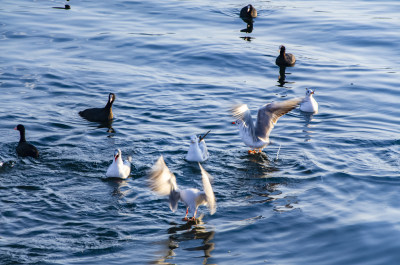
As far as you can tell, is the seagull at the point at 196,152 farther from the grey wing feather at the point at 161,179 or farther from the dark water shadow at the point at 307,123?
the dark water shadow at the point at 307,123

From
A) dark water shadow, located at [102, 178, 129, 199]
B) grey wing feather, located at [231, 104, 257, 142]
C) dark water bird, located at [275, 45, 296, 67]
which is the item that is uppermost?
dark water bird, located at [275, 45, 296, 67]

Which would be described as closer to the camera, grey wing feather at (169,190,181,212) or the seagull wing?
the seagull wing

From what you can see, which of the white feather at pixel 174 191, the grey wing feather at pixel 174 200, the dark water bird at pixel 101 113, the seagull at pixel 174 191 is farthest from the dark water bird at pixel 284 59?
the grey wing feather at pixel 174 200

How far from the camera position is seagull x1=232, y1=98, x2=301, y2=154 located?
1388cm

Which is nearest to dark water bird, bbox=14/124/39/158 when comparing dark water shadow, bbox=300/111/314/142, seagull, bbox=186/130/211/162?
seagull, bbox=186/130/211/162

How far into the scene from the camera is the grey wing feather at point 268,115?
45.9 feet

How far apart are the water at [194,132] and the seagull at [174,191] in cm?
27

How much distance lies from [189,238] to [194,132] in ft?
16.9

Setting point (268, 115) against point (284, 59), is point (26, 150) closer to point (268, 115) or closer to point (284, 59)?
point (268, 115)

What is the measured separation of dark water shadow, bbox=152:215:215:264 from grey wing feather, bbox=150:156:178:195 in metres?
0.74

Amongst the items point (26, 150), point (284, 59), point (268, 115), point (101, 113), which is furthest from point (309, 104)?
point (26, 150)

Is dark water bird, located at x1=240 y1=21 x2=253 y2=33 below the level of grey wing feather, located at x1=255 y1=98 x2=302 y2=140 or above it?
above

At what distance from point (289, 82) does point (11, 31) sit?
1144 cm

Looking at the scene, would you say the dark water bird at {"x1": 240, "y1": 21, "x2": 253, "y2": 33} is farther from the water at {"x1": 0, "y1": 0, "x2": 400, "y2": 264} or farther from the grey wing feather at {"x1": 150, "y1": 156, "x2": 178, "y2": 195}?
the grey wing feather at {"x1": 150, "y1": 156, "x2": 178, "y2": 195}
